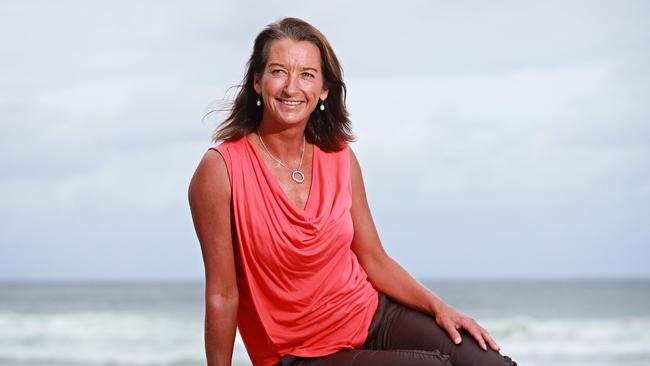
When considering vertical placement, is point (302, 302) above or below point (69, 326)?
below

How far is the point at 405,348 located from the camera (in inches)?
119

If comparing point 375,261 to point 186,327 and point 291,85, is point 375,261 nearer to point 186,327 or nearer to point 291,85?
point 291,85

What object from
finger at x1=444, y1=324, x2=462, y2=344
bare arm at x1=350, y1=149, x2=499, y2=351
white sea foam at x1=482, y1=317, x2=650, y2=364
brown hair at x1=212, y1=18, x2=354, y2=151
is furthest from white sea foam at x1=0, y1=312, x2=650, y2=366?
finger at x1=444, y1=324, x2=462, y2=344

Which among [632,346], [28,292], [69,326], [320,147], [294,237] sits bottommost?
[294,237]

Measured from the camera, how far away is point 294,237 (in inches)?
113

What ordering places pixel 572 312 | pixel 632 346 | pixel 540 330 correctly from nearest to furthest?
1. pixel 632 346
2. pixel 540 330
3. pixel 572 312

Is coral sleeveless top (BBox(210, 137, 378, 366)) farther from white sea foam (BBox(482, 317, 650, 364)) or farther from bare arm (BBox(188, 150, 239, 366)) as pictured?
white sea foam (BBox(482, 317, 650, 364))

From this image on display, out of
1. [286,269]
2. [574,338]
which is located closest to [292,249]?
[286,269]

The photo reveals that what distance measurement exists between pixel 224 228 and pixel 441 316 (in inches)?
31.7

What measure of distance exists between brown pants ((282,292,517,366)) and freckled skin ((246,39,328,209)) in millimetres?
513

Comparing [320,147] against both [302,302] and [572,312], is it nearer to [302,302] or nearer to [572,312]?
[302,302]

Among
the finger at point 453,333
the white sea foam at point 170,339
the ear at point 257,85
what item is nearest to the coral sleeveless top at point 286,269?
the ear at point 257,85

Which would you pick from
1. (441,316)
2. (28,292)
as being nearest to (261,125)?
(441,316)

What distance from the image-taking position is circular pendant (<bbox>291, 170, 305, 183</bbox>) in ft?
10.0
